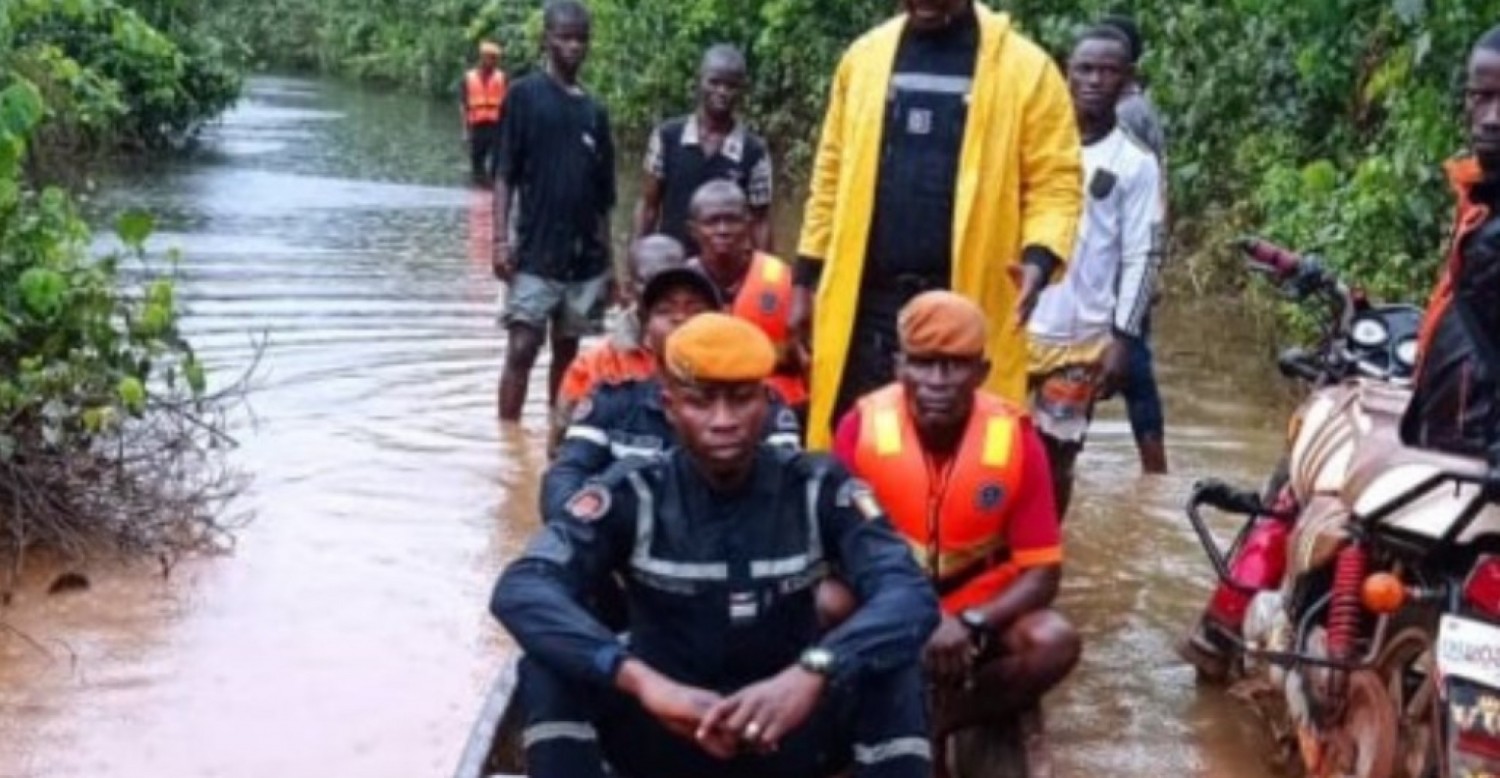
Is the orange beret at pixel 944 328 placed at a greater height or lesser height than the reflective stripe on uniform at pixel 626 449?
greater

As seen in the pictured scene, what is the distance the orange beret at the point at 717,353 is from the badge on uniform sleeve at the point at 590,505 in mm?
268

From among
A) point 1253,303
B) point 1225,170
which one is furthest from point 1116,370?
point 1225,170

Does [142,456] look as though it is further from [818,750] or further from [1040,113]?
[818,750]

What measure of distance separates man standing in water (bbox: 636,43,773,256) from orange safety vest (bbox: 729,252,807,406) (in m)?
1.55

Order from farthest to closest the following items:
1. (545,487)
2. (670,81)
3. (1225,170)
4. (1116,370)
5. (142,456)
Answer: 1. (670,81)
2. (1225,170)
3. (142,456)
4. (1116,370)
5. (545,487)

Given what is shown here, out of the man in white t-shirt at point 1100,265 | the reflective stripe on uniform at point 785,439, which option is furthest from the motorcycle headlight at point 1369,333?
the reflective stripe on uniform at point 785,439

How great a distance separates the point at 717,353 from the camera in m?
4.54

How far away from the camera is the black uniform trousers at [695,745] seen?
4504 millimetres

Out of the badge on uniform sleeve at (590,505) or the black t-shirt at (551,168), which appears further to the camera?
the black t-shirt at (551,168)

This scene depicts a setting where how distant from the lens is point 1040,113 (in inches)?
241

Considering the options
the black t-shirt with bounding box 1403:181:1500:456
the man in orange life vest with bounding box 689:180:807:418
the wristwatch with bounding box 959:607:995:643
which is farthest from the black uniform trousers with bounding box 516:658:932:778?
the man in orange life vest with bounding box 689:180:807:418

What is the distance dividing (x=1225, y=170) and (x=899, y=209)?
9.28 meters

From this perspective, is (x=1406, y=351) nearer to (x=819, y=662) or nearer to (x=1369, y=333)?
(x=1369, y=333)

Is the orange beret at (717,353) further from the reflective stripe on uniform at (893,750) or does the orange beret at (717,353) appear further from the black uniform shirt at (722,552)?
the reflective stripe on uniform at (893,750)
